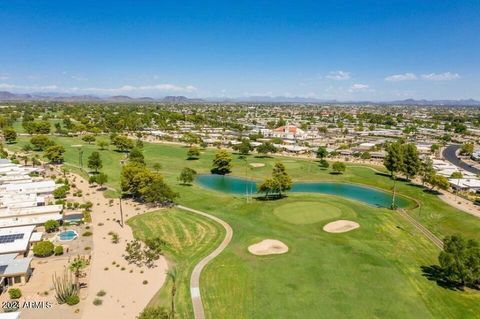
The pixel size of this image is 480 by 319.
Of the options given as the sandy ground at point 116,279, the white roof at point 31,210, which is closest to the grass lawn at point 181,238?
the sandy ground at point 116,279

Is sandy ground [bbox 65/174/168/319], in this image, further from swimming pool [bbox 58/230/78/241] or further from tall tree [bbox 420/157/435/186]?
tall tree [bbox 420/157/435/186]

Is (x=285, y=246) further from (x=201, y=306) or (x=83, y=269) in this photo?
(x=83, y=269)

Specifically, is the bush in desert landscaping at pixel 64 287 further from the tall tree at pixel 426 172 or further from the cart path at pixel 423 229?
the tall tree at pixel 426 172

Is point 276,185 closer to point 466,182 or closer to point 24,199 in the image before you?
point 24,199

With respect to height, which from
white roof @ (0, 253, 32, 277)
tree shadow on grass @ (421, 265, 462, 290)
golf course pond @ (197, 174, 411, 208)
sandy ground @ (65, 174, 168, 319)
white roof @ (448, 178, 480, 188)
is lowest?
golf course pond @ (197, 174, 411, 208)

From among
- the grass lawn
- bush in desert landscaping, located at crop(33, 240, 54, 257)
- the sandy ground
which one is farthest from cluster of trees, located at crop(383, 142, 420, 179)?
bush in desert landscaping, located at crop(33, 240, 54, 257)

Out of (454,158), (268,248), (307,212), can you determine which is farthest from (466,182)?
(268,248)

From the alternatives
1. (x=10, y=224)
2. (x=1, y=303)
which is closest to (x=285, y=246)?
(x=1, y=303)
